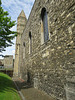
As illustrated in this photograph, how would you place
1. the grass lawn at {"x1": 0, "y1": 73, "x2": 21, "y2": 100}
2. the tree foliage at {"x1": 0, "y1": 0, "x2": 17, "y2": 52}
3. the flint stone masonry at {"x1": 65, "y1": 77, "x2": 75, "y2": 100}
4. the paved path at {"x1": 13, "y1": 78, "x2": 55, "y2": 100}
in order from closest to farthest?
the flint stone masonry at {"x1": 65, "y1": 77, "x2": 75, "y2": 100}
the grass lawn at {"x1": 0, "y1": 73, "x2": 21, "y2": 100}
the paved path at {"x1": 13, "y1": 78, "x2": 55, "y2": 100}
the tree foliage at {"x1": 0, "y1": 0, "x2": 17, "y2": 52}

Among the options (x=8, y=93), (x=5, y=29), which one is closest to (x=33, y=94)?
(x=8, y=93)

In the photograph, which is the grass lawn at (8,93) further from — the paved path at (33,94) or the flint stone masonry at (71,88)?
the flint stone masonry at (71,88)

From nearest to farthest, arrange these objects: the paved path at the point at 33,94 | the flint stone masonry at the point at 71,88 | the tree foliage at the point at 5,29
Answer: the flint stone masonry at the point at 71,88 → the paved path at the point at 33,94 → the tree foliage at the point at 5,29

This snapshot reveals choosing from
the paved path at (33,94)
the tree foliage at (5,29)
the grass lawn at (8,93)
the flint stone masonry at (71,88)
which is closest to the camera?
the flint stone masonry at (71,88)

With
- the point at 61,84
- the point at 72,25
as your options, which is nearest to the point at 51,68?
the point at 61,84

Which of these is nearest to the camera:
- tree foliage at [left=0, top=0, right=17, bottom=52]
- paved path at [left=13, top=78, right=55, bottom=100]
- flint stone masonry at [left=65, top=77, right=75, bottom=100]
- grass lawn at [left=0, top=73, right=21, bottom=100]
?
flint stone masonry at [left=65, top=77, right=75, bottom=100]

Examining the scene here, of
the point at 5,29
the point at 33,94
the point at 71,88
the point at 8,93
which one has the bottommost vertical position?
the point at 33,94

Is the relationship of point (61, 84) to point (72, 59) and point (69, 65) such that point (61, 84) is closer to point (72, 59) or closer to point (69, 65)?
point (69, 65)

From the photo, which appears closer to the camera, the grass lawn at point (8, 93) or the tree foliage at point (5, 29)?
the grass lawn at point (8, 93)

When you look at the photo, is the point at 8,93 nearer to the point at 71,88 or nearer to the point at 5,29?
the point at 71,88

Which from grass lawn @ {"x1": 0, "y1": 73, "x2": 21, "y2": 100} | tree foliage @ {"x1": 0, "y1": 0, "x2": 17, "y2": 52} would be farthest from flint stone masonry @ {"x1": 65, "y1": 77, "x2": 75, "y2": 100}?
tree foliage @ {"x1": 0, "y1": 0, "x2": 17, "y2": 52}

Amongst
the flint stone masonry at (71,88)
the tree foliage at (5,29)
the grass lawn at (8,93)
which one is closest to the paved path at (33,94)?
the grass lawn at (8,93)

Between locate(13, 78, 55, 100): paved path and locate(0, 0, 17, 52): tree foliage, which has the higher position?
locate(0, 0, 17, 52): tree foliage

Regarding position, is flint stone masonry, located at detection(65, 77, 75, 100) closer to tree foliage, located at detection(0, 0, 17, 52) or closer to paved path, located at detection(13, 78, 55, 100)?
paved path, located at detection(13, 78, 55, 100)
